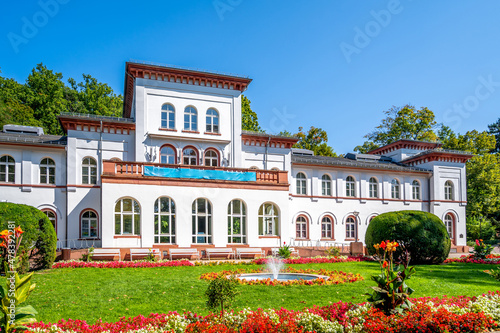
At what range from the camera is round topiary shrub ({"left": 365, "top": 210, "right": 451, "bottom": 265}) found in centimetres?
1970

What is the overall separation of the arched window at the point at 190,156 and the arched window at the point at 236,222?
430 cm

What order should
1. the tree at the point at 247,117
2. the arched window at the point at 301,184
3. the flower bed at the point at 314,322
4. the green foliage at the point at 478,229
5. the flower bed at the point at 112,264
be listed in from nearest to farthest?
the flower bed at the point at 314,322 < the flower bed at the point at 112,264 < the arched window at the point at 301,184 < the green foliage at the point at 478,229 < the tree at the point at 247,117

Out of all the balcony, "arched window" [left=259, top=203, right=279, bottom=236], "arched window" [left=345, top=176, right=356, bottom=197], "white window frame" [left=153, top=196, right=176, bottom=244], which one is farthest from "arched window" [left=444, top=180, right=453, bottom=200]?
"white window frame" [left=153, top=196, right=176, bottom=244]

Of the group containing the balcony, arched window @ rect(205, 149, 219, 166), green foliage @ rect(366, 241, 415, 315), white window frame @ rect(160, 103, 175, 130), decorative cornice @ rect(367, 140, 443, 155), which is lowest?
green foliage @ rect(366, 241, 415, 315)

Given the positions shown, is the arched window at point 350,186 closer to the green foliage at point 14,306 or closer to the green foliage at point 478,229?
the green foliage at point 478,229

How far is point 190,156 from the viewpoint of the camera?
2727 cm

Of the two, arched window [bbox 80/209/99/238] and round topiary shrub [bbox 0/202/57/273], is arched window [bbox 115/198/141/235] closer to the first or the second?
arched window [bbox 80/209/99/238]

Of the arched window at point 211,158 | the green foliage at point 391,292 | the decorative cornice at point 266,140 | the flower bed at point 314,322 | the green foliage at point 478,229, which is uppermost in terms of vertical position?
the decorative cornice at point 266,140

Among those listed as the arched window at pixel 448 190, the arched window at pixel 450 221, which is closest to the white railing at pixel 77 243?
the arched window at pixel 450 221

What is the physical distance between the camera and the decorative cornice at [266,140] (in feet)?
96.6

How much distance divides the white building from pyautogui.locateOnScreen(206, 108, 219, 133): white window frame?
7 cm

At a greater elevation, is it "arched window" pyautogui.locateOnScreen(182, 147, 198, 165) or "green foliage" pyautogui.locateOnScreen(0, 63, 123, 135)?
"green foliage" pyautogui.locateOnScreen(0, 63, 123, 135)

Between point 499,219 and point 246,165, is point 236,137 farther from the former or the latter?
point 499,219

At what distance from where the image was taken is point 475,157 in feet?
138
